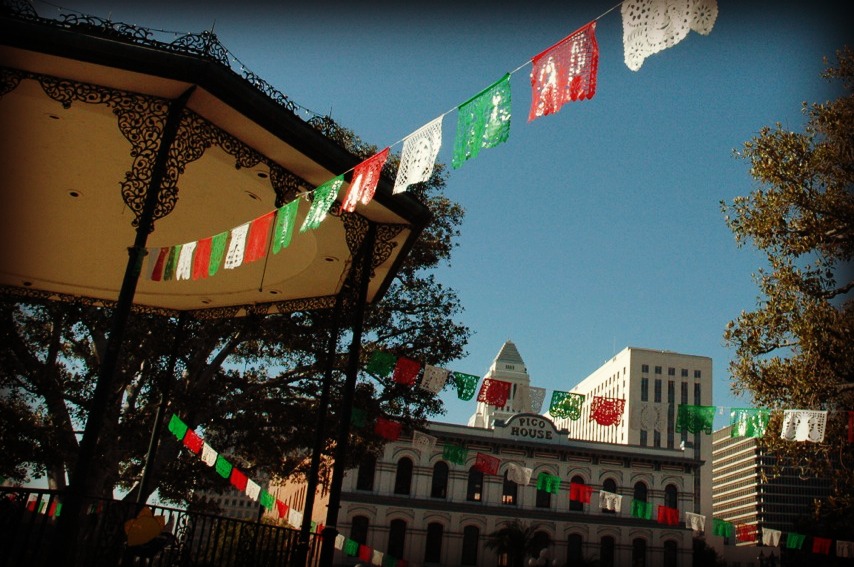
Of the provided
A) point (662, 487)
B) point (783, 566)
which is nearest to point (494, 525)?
point (662, 487)

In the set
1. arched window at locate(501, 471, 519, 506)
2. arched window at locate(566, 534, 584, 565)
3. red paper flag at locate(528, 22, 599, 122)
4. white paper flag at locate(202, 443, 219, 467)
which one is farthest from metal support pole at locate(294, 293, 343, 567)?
arched window at locate(566, 534, 584, 565)

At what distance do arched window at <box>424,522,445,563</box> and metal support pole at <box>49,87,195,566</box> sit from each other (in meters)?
36.4

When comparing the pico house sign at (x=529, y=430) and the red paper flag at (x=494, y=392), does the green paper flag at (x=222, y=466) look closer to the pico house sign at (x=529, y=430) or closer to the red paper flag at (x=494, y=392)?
the red paper flag at (x=494, y=392)

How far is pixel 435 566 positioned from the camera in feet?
128

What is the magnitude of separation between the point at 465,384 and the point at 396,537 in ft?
84.5

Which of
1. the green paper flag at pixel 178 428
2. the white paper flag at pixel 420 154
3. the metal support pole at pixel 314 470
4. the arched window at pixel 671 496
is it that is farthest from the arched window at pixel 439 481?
the white paper flag at pixel 420 154

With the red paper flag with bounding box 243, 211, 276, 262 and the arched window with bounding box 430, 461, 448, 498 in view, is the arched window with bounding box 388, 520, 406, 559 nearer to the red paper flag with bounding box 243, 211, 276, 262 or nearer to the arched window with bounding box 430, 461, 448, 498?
the arched window with bounding box 430, 461, 448, 498

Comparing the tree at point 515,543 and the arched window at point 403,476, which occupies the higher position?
the arched window at point 403,476

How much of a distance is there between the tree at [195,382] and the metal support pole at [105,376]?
20.2ft

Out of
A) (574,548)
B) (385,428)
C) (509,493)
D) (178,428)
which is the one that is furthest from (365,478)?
(178,428)

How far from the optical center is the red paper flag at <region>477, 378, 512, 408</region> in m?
18.2

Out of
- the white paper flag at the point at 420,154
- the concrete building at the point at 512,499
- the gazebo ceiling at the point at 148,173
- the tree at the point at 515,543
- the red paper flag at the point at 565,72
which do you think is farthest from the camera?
the concrete building at the point at 512,499

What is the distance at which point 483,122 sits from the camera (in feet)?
20.4

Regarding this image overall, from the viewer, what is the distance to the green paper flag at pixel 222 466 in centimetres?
1426
